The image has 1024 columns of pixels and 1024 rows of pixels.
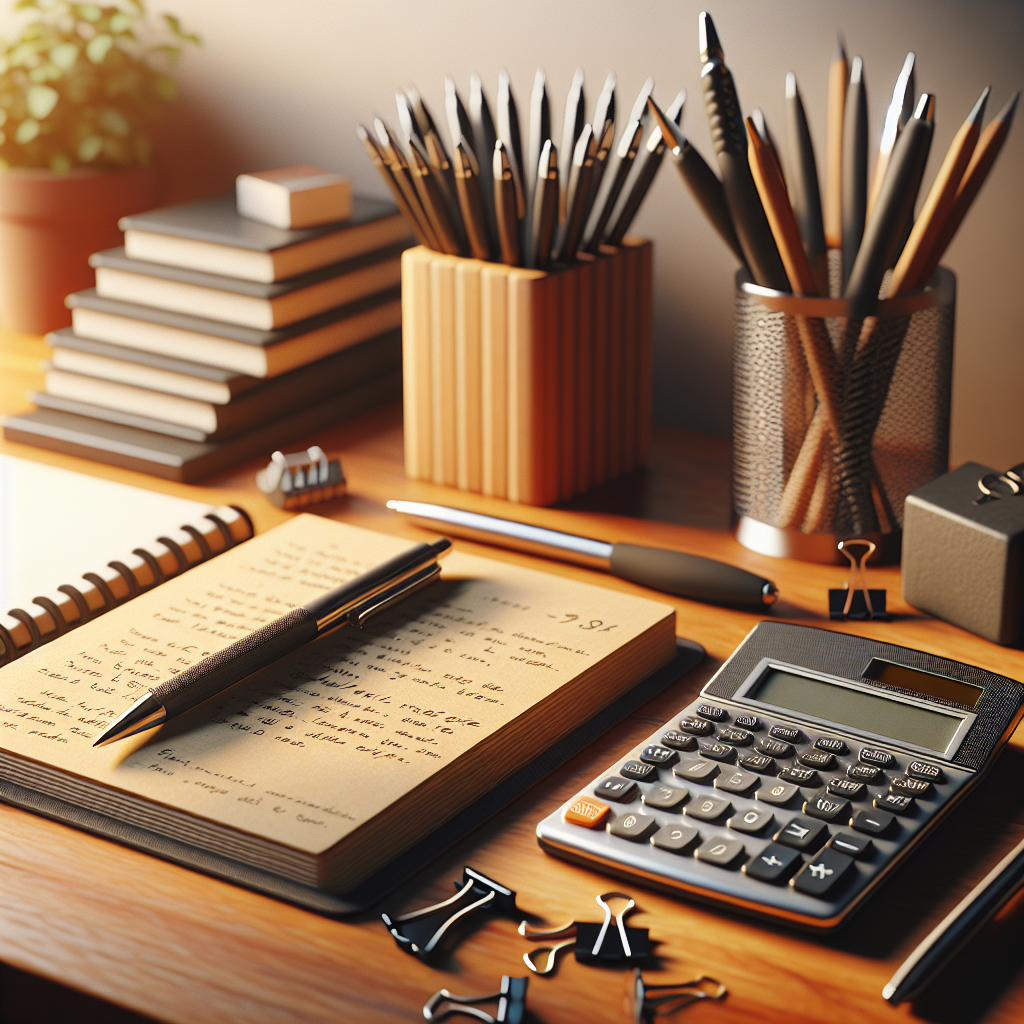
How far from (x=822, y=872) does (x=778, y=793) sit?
0.15 ft

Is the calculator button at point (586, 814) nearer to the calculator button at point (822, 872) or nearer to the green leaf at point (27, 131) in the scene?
the calculator button at point (822, 872)

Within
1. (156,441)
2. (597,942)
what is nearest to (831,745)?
(597,942)

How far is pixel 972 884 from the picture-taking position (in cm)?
48

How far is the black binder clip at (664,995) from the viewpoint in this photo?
0.42 metres

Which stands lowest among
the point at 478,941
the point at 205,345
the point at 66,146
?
the point at 478,941

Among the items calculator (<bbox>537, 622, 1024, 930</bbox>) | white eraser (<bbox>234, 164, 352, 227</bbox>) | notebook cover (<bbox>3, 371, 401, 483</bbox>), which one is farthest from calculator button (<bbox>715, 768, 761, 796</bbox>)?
white eraser (<bbox>234, 164, 352, 227</bbox>)

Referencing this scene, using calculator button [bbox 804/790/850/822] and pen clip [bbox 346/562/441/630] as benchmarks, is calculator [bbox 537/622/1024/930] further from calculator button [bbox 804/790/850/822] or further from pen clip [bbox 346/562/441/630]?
pen clip [bbox 346/562/441/630]

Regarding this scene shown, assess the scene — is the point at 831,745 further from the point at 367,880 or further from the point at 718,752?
the point at 367,880

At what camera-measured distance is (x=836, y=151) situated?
79 centimetres

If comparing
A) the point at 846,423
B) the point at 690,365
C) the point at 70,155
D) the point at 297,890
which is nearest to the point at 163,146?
the point at 70,155

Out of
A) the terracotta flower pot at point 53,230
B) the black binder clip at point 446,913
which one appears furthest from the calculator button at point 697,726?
the terracotta flower pot at point 53,230

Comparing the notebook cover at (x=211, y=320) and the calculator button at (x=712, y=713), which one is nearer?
the calculator button at (x=712, y=713)

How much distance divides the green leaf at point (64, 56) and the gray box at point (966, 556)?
0.81m

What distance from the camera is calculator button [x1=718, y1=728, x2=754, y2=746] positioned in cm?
53
